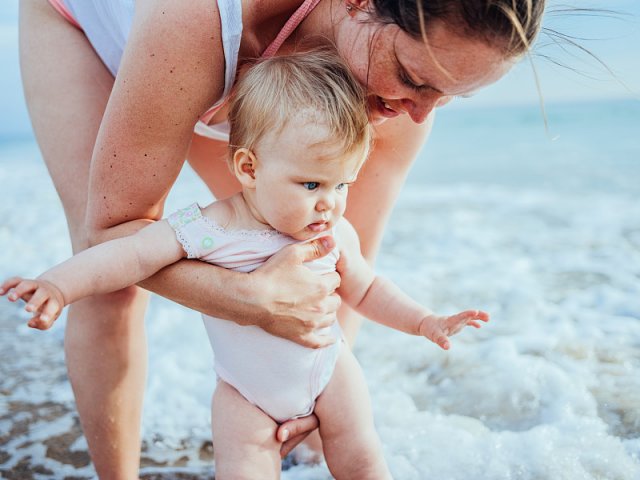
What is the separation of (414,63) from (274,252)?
0.59 meters

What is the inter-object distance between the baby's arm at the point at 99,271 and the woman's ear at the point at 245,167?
22 cm

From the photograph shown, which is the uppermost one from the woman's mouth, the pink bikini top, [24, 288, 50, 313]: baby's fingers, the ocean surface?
the pink bikini top

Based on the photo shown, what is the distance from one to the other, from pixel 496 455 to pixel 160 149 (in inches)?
58.9

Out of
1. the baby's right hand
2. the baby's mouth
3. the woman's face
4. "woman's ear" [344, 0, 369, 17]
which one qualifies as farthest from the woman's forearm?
"woman's ear" [344, 0, 369, 17]

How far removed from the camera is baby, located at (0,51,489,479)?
1.73 metres

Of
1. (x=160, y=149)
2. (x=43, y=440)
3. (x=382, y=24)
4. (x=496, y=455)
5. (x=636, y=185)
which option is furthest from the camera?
(x=636, y=185)

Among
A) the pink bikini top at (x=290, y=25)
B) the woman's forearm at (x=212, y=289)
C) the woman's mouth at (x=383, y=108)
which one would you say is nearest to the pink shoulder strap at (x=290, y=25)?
the pink bikini top at (x=290, y=25)

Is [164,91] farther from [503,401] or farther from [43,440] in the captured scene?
[503,401]

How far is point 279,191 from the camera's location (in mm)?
1769

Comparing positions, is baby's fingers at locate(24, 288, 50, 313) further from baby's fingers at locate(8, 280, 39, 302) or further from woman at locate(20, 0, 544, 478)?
woman at locate(20, 0, 544, 478)

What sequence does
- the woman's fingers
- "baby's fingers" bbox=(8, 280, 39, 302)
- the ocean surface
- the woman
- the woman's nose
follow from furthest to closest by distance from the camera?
the ocean surface
the woman's fingers
the woman's nose
the woman
"baby's fingers" bbox=(8, 280, 39, 302)

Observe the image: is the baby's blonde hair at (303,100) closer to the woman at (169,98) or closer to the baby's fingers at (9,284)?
the woman at (169,98)

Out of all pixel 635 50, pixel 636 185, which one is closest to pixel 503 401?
pixel 636 185

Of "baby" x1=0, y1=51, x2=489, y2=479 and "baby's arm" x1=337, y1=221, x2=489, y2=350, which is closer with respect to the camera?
"baby" x1=0, y1=51, x2=489, y2=479
